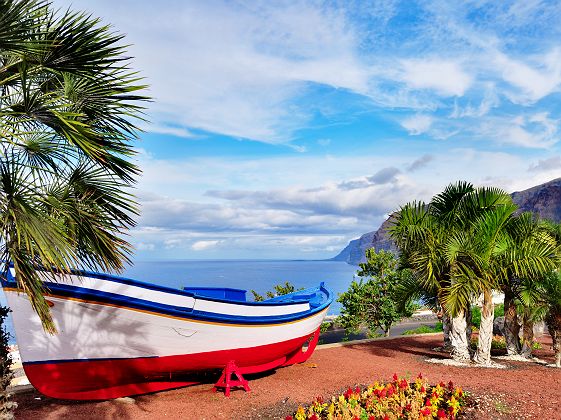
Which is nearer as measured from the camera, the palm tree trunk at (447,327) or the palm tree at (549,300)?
the palm tree at (549,300)

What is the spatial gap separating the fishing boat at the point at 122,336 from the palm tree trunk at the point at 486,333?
6.99 meters

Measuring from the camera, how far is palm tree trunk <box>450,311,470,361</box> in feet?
43.4

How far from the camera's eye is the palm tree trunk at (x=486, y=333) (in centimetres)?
1284

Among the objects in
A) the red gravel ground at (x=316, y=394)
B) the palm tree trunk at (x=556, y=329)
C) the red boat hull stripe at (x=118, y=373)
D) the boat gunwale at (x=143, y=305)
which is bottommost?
the red gravel ground at (x=316, y=394)

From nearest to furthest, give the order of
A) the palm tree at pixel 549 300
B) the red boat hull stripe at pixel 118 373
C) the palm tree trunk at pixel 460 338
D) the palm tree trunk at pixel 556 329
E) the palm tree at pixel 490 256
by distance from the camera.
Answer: the red boat hull stripe at pixel 118 373 → the palm tree at pixel 549 300 → the palm tree trunk at pixel 556 329 → the palm tree at pixel 490 256 → the palm tree trunk at pixel 460 338

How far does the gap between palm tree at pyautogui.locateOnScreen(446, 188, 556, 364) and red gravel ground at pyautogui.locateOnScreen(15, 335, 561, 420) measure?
193 centimetres

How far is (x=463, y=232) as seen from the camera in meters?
13.2

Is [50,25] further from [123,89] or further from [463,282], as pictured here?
[463,282]

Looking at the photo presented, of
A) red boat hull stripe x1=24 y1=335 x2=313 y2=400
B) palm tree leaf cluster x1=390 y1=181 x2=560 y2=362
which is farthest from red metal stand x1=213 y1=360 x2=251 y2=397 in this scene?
palm tree leaf cluster x1=390 y1=181 x2=560 y2=362

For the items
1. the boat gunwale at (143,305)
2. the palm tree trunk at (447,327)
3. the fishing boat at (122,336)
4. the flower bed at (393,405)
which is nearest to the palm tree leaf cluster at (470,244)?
the palm tree trunk at (447,327)

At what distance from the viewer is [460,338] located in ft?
43.6

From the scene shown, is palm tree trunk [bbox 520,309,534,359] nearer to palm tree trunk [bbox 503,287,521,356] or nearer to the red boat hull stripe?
palm tree trunk [bbox 503,287,521,356]

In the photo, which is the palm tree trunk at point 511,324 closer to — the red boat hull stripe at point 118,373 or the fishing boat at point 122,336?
the fishing boat at point 122,336

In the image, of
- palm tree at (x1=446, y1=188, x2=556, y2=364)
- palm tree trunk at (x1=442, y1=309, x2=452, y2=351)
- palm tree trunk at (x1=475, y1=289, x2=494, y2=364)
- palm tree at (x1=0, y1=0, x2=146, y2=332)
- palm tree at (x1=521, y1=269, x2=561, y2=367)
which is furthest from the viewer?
palm tree trunk at (x1=442, y1=309, x2=452, y2=351)
